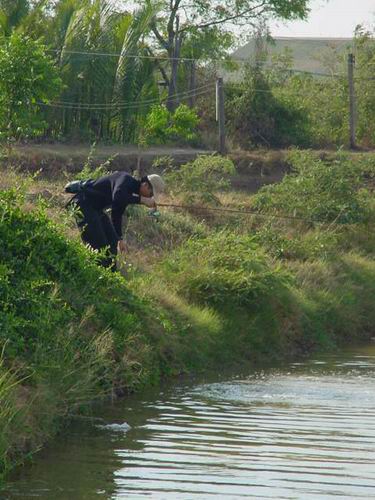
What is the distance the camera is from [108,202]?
14.4m

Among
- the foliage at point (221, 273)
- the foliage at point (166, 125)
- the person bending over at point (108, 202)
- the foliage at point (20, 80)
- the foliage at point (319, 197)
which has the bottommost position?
the foliage at point (221, 273)

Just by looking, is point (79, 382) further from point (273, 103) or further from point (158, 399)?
point (273, 103)

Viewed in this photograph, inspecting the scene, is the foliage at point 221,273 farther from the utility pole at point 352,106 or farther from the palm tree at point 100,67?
the utility pole at point 352,106

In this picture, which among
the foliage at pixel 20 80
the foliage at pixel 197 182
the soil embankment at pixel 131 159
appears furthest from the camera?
the soil embankment at pixel 131 159

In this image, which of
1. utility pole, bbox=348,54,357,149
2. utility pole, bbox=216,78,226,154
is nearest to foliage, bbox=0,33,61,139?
utility pole, bbox=216,78,226,154

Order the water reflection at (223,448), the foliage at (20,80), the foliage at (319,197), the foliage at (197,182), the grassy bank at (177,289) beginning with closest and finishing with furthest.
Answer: the water reflection at (223,448), the grassy bank at (177,289), the foliage at (20,80), the foliage at (197,182), the foliage at (319,197)

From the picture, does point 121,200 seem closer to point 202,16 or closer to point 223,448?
point 223,448

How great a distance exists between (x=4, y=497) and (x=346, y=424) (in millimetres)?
3940

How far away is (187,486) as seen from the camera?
364 inches

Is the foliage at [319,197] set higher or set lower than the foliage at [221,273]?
higher

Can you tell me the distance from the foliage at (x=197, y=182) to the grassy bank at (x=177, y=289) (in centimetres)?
3

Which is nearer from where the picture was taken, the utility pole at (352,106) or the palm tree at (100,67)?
the palm tree at (100,67)

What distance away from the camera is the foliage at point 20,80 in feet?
64.4

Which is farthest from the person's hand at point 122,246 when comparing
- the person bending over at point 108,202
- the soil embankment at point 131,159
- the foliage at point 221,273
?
the soil embankment at point 131,159
